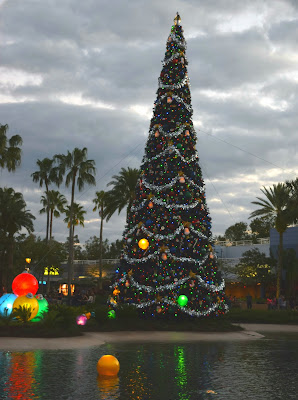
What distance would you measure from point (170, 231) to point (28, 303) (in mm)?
6460

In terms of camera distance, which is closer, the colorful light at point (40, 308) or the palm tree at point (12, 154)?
the colorful light at point (40, 308)

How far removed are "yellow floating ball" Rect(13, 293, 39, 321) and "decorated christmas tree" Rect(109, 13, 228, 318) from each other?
13.7ft

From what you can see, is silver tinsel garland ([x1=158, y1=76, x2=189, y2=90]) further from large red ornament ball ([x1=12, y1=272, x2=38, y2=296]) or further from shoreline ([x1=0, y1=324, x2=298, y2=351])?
shoreline ([x1=0, y1=324, x2=298, y2=351])

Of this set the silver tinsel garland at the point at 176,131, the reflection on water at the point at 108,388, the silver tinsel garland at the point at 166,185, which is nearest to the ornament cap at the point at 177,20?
the silver tinsel garland at the point at 176,131

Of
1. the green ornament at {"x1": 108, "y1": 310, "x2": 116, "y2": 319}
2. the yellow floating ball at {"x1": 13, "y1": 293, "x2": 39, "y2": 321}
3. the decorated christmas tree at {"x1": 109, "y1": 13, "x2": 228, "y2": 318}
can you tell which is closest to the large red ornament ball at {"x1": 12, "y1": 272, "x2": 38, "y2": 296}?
the yellow floating ball at {"x1": 13, "y1": 293, "x2": 39, "y2": 321}

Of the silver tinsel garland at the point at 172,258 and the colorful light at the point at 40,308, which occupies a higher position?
the silver tinsel garland at the point at 172,258

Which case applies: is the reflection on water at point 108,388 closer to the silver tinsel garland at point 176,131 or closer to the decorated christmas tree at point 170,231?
the decorated christmas tree at point 170,231

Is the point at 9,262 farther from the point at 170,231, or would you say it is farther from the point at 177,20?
the point at 177,20

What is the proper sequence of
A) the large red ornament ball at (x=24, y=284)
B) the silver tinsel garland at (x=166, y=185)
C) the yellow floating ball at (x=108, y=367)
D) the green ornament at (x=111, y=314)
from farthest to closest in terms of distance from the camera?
the silver tinsel garland at (x=166, y=185)
the green ornament at (x=111, y=314)
the large red ornament ball at (x=24, y=284)
the yellow floating ball at (x=108, y=367)

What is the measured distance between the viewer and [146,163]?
23422 mm

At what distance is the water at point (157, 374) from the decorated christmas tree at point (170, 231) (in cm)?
616

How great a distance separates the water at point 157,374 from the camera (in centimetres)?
861

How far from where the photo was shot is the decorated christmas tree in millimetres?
21625

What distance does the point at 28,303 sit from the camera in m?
19.0
